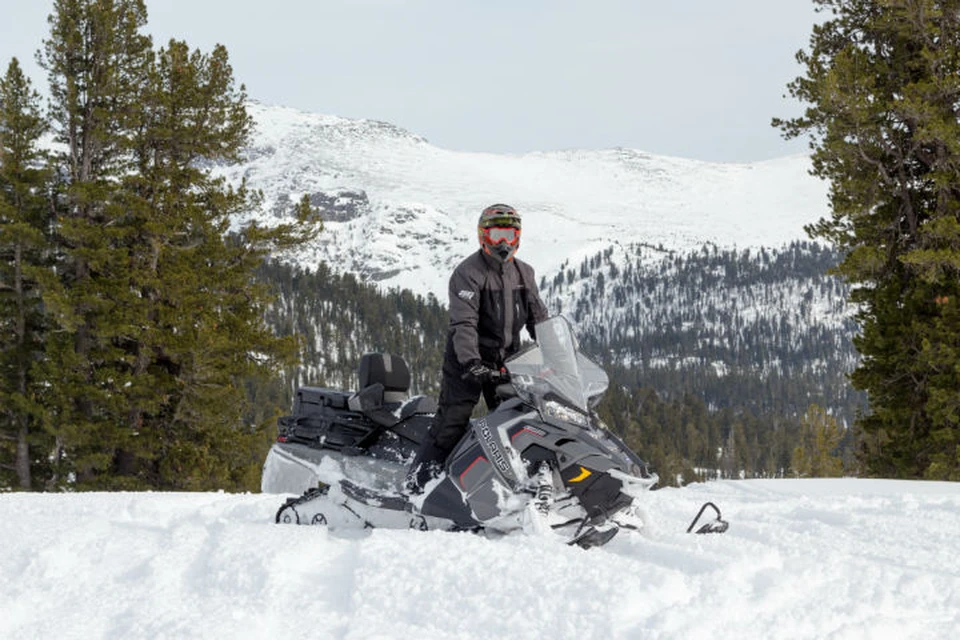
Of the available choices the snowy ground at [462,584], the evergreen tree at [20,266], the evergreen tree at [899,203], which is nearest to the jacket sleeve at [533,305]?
the snowy ground at [462,584]

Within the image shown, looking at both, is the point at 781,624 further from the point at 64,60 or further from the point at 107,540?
the point at 64,60

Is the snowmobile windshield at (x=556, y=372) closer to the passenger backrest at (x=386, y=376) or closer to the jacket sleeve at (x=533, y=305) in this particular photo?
the jacket sleeve at (x=533, y=305)

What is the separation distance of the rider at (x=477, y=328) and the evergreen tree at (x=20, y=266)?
678 inches

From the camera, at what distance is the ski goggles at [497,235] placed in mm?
5758

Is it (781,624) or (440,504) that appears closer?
(781,624)

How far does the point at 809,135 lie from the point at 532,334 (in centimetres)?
1373

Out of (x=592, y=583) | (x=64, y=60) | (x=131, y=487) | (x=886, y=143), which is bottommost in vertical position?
(x=131, y=487)

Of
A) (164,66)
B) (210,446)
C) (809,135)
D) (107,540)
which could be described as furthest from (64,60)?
(107,540)

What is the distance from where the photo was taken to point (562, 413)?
16.9ft

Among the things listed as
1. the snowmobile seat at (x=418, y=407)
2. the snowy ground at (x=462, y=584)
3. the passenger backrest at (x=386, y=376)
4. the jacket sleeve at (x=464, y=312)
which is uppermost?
the jacket sleeve at (x=464, y=312)

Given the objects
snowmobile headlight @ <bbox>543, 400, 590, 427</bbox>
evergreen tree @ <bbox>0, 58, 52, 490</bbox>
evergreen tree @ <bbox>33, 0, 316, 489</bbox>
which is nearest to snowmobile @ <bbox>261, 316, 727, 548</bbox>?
snowmobile headlight @ <bbox>543, 400, 590, 427</bbox>

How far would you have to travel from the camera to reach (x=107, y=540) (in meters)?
5.08

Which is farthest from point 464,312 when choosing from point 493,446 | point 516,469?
point 516,469

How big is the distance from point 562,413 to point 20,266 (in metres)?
18.6
